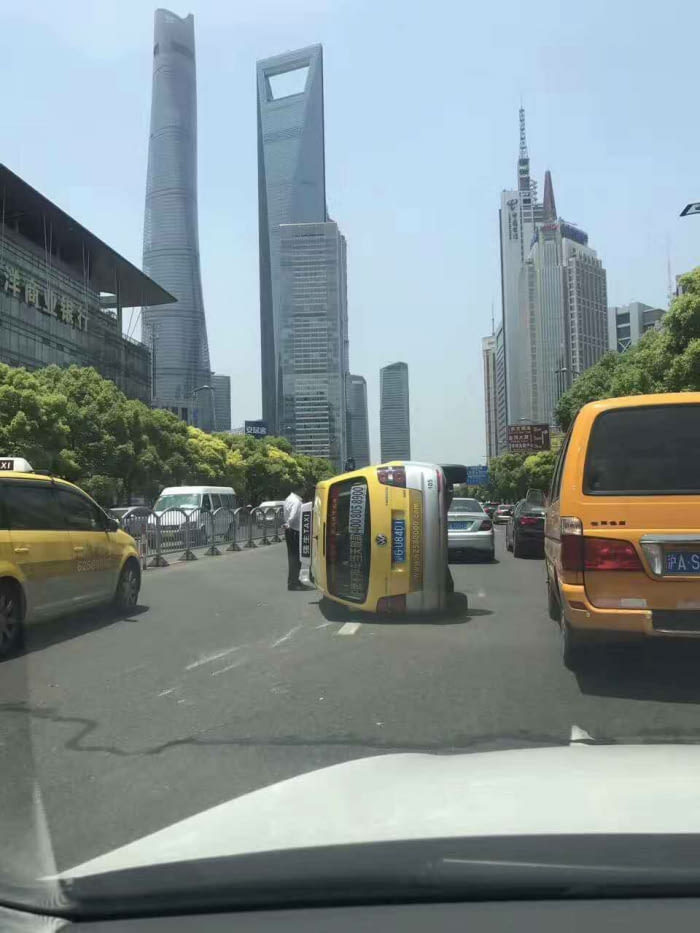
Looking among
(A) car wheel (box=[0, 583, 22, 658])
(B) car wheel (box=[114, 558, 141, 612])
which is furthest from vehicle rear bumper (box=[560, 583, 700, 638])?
(B) car wheel (box=[114, 558, 141, 612])

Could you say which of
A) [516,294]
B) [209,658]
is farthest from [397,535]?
[516,294]

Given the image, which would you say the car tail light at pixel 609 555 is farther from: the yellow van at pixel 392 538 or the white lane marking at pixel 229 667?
the yellow van at pixel 392 538

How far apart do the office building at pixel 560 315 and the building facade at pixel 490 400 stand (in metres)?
48.5

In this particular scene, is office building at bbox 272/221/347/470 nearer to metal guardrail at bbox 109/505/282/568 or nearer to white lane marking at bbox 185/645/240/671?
metal guardrail at bbox 109/505/282/568

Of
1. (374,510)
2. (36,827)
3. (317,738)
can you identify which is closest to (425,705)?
(317,738)

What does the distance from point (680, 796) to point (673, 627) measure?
3.49 m

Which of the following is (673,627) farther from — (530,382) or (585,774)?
(530,382)

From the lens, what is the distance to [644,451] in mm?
6203

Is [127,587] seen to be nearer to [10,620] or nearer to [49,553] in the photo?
[49,553]

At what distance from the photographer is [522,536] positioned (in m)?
20.7

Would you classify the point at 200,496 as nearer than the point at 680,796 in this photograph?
No

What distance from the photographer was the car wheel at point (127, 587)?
35.1 feet

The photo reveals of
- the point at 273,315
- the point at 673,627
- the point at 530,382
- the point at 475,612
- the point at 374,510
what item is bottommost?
the point at 475,612

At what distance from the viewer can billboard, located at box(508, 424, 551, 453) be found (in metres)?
55.7
